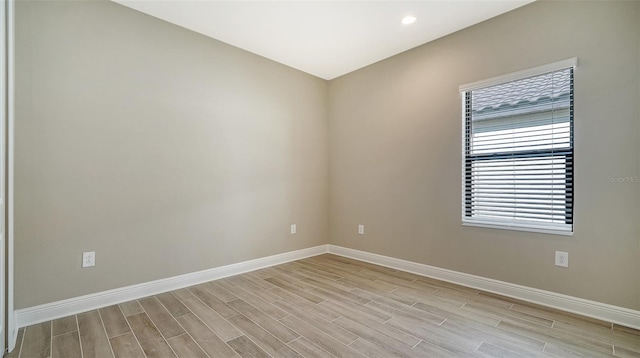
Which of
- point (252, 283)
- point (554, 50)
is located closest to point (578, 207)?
point (554, 50)

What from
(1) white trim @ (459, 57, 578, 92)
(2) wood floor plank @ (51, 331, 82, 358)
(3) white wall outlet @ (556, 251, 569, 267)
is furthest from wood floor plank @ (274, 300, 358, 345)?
(1) white trim @ (459, 57, 578, 92)

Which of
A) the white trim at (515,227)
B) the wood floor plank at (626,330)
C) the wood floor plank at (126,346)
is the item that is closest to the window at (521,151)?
the white trim at (515,227)

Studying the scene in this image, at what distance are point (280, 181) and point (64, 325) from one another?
7.78 ft

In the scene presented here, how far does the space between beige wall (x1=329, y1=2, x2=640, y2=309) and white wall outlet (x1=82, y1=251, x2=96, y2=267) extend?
2794 millimetres

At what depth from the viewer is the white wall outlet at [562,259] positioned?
236 centimetres

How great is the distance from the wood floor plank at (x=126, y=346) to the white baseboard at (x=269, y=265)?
1.98ft

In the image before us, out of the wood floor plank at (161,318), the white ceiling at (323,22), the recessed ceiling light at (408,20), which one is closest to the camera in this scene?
the wood floor plank at (161,318)

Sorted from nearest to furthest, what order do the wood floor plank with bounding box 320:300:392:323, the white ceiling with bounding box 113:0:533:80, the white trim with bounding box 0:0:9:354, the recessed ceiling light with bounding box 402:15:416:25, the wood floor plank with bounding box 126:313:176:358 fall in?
the white trim with bounding box 0:0:9:354 → the wood floor plank with bounding box 126:313:176:358 → the wood floor plank with bounding box 320:300:392:323 → the white ceiling with bounding box 113:0:533:80 → the recessed ceiling light with bounding box 402:15:416:25

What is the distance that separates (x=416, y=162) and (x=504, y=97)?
1.04m

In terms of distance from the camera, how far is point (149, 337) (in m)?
1.96

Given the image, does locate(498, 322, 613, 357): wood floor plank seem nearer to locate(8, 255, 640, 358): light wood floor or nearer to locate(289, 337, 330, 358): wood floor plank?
locate(8, 255, 640, 358): light wood floor

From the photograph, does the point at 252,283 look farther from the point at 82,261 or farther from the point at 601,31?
the point at 601,31

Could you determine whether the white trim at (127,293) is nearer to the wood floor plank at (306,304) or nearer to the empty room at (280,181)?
the empty room at (280,181)

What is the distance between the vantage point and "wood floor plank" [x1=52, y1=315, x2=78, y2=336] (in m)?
2.03
